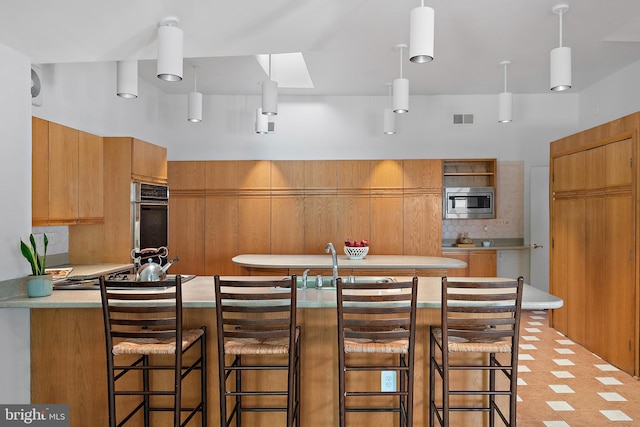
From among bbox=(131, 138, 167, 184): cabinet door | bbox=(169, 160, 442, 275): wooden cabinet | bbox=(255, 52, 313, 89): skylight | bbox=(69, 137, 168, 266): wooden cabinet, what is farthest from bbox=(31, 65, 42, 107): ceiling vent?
bbox=(255, 52, 313, 89): skylight

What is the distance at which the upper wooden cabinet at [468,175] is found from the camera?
6.77 meters

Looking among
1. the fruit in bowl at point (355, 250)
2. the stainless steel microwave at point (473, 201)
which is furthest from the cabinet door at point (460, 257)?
the fruit in bowl at point (355, 250)

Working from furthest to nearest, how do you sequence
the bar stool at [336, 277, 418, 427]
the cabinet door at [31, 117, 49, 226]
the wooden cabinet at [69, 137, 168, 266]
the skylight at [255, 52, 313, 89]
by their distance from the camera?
the skylight at [255, 52, 313, 89] → the wooden cabinet at [69, 137, 168, 266] → the cabinet door at [31, 117, 49, 226] → the bar stool at [336, 277, 418, 427]

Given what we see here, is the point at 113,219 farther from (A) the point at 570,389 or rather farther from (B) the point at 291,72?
(A) the point at 570,389

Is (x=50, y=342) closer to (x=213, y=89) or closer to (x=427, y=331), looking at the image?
(x=427, y=331)

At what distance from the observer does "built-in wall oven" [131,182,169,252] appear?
15.8 feet

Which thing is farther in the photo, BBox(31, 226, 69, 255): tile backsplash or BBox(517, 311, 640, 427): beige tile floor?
BBox(31, 226, 69, 255): tile backsplash

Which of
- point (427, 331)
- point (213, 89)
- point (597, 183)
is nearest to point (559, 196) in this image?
point (597, 183)

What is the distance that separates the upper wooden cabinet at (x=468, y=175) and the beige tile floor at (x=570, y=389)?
8.15 ft

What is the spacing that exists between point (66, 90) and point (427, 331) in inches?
155

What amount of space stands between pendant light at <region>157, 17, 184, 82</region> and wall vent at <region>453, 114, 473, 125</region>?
5.05 meters

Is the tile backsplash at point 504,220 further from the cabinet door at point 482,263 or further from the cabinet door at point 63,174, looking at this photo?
the cabinet door at point 63,174

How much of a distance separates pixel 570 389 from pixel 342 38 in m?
3.64

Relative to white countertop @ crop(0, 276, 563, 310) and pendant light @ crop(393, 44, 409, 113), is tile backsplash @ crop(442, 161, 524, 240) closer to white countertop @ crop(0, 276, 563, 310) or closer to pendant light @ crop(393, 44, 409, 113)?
pendant light @ crop(393, 44, 409, 113)
